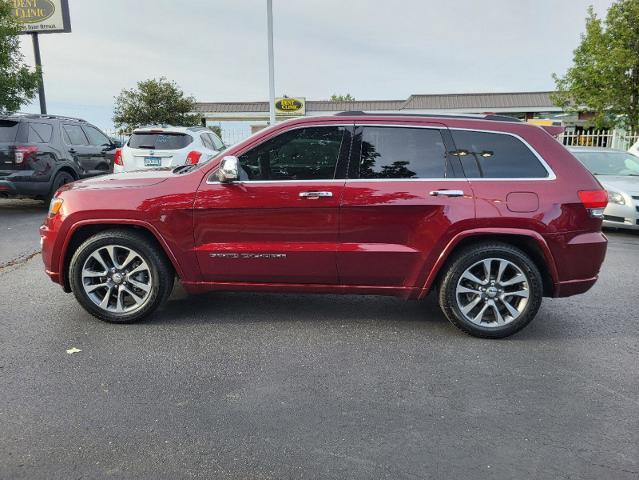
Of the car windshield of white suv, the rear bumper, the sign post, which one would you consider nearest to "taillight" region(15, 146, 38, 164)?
the rear bumper

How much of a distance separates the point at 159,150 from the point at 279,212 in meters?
6.46

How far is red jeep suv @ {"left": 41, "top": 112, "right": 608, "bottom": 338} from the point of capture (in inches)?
159

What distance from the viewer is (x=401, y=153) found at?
4176 millimetres

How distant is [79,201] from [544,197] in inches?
149

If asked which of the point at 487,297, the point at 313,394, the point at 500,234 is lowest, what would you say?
the point at 313,394

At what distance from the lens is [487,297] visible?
414cm

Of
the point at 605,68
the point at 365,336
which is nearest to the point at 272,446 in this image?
the point at 365,336

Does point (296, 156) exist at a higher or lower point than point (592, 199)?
higher

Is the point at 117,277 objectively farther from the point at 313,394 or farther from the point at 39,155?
the point at 39,155

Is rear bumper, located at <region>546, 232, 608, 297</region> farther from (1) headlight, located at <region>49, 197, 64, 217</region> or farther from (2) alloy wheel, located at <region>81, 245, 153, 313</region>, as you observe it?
(1) headlight, located at <region>49, 197, 64, 217</region>

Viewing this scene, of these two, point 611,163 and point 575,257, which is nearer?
point 575,257

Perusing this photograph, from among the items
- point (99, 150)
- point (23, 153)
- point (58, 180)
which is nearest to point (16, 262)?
point (23, 153)

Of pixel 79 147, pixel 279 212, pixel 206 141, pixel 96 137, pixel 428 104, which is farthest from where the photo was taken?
pixel 428 104

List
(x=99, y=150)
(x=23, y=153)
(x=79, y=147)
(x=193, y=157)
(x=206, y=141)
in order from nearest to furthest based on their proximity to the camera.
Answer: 1. (x=23, y=153)
2. (x=193, y=157)
3. (x=79, y=147)
4. (x=206, y=141)
5. (x=99, y=150)
